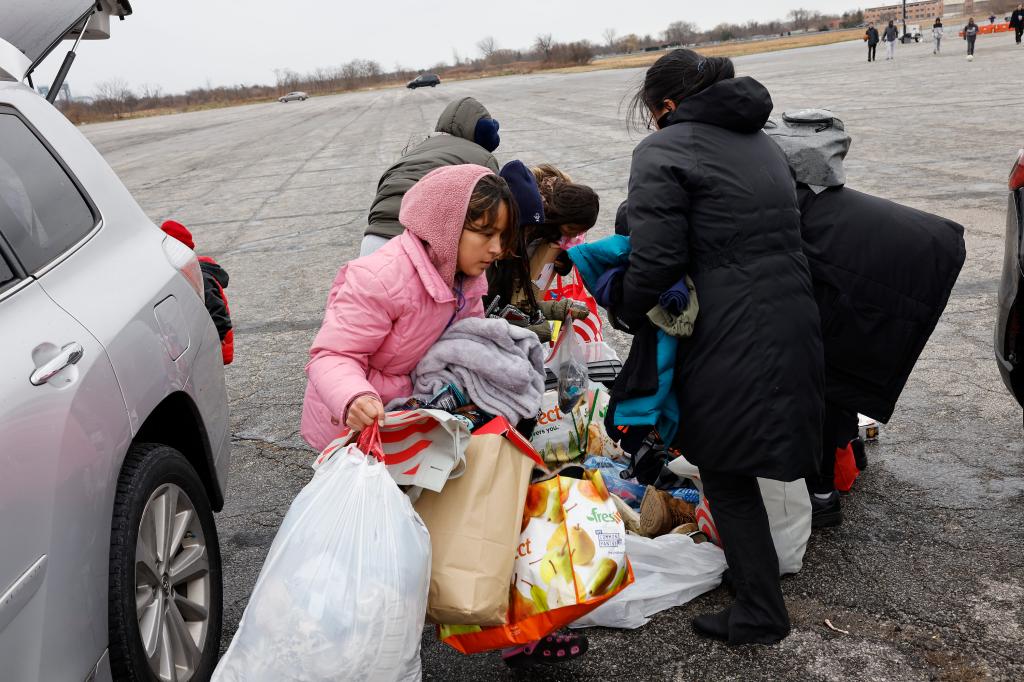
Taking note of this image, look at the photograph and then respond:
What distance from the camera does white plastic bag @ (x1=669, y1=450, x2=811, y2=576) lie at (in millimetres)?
3166

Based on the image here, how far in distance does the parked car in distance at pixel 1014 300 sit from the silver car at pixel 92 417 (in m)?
2.89

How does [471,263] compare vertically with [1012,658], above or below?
above

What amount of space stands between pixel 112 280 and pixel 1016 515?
329 cm

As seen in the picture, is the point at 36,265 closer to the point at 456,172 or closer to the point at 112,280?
the point at 112,280

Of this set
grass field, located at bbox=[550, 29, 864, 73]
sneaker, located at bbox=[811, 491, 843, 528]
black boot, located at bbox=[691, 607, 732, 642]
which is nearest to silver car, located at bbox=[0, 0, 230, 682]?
black boot, located at bbox=[691, 607, 732, 642]

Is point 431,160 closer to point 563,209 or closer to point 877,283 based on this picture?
point 563,209

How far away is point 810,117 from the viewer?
3359 millimetres

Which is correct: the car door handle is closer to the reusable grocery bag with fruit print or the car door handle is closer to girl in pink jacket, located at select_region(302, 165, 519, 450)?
girl in pink jacket, located at select_region(302, 165, 519, 450)

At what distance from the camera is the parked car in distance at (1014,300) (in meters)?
3.37

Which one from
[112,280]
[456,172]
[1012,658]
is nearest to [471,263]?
[456,172]

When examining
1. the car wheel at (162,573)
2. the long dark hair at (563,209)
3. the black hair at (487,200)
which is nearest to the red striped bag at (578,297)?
the long dark hair at (563,209)

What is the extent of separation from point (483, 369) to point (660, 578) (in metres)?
0.98

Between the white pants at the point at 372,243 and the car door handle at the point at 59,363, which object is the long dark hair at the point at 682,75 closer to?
the white pants at the point at 372,243

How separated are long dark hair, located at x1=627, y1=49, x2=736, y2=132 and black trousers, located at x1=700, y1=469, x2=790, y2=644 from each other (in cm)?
118
